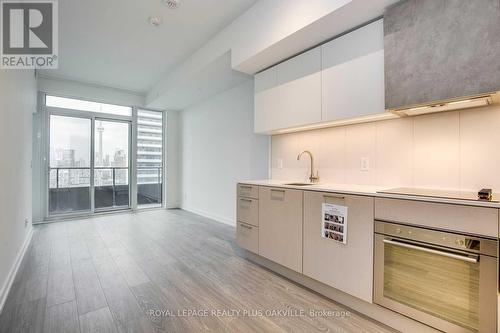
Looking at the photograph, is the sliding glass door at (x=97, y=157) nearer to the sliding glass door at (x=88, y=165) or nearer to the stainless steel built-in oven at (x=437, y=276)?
the sliding glass door at (x=88, y=165)

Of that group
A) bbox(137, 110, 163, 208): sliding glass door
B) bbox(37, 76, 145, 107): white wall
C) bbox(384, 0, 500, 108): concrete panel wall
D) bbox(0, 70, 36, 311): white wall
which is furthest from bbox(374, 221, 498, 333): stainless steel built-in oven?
bbox(37, 76, 145, 107): white wall

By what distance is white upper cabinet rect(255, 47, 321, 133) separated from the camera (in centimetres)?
235

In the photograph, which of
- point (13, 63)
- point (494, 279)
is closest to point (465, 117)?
point (494, 279)

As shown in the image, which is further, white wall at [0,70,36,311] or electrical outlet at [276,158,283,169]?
electrical outlet at [276,158,283,169]

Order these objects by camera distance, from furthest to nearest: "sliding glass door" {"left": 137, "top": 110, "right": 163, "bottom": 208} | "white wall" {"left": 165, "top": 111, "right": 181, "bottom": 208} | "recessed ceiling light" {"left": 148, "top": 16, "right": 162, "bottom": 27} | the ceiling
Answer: "white wall" {"left": 165, "top": 111, "right": 181, "bottom": 208} → "sliding glass door" {"left": 137, "top": 110, "right": 163, "bottom": 208} → "recessed ceiling light" {"left": 148, "top": 16, "right": 162, "bottom": 27} → the ceiling

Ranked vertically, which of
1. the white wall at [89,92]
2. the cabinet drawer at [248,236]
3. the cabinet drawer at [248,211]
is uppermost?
the white wall at [89,92]

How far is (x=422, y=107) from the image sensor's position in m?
1.73

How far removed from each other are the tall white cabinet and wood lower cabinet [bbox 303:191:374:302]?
2.56ft

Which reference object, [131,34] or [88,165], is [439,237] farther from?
[88,165]

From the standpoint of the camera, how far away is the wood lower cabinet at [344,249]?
1745mm

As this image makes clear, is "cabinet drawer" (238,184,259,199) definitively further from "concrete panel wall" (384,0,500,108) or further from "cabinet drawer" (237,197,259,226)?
"concrete panel wall" (384,0,500,108)

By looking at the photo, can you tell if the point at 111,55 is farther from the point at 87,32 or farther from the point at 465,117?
the point at 465,117

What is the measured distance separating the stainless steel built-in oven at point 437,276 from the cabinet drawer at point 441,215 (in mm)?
45

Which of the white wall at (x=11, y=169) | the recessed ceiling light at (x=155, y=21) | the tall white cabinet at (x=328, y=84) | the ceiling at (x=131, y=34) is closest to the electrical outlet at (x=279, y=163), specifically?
the tall white cabinet at (x=328, y=84)
